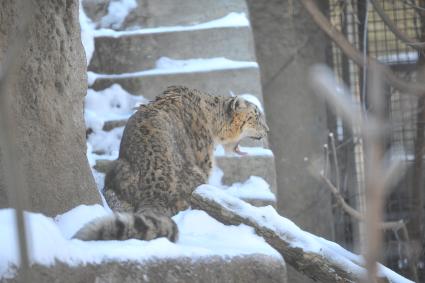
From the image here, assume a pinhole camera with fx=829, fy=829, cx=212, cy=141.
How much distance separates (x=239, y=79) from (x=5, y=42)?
3.90 metres

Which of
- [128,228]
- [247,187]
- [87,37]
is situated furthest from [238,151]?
[128,228]

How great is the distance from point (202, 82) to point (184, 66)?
0.27 m

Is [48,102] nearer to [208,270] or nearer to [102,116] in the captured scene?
[208,270]

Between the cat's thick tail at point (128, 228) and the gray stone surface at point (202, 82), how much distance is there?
363 centimetres

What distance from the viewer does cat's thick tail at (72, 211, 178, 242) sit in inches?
134

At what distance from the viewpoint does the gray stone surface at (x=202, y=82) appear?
7.30 metres

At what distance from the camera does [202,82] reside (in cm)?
734

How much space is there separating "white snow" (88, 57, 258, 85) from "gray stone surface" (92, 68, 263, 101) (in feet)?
0.12

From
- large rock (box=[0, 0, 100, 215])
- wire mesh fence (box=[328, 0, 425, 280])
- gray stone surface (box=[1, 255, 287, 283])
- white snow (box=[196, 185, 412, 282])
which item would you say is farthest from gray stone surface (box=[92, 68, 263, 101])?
gray stone surface (box=[1, 255, 287, 283])

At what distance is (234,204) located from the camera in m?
4.07

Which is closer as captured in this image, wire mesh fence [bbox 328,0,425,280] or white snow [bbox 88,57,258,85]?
white snow [bbox 88,57,258,85]

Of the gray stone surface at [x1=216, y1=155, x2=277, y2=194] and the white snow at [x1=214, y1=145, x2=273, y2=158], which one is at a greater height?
the white snow at [x1=214, y1=145, x2=273, y2=158]

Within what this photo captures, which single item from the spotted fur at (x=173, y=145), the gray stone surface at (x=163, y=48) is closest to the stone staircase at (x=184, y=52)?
the gray stone surface at (x=163, y=48)

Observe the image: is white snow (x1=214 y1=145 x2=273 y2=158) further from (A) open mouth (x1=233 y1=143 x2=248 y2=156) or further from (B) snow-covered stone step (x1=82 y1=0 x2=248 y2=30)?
(B) snow-covered stone step (x1=82 y1=0 x2=248 y2=30)
